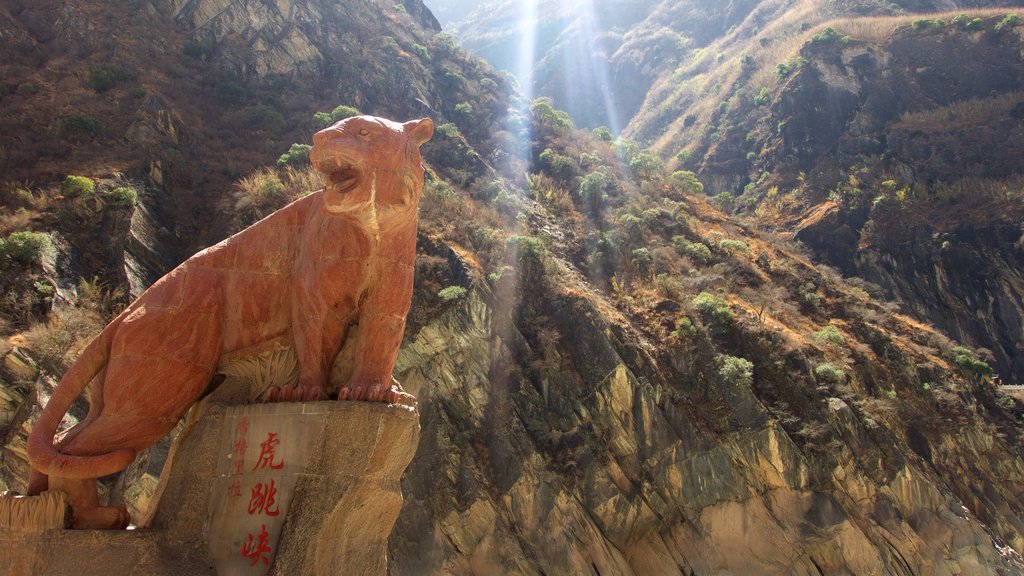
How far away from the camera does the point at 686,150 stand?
51.9m

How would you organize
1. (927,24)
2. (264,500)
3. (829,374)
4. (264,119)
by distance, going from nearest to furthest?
(264,500)
(829,374)
(264,119)
(927,24)

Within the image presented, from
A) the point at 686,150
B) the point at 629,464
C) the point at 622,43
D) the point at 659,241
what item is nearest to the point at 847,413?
the point at 629,464

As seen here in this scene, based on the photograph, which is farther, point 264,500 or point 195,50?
point 195,50

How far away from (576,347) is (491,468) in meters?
4.14

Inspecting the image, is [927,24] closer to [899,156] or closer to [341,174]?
[899,156]

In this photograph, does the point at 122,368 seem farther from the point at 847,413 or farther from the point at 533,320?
the point at 847,413

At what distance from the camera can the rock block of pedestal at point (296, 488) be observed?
3516mm

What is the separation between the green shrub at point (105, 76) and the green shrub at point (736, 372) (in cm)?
2447

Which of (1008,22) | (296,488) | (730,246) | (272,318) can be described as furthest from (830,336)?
(1008,22)

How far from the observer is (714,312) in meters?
19.7

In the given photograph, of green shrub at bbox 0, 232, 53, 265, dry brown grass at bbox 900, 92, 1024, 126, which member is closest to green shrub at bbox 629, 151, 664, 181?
dry brown grass at bbox 900, 92, 1024, 126

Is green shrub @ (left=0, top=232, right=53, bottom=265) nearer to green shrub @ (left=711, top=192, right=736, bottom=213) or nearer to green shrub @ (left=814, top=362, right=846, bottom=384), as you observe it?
green shrub @ (left=814, top=362, right=846, bottom=384)

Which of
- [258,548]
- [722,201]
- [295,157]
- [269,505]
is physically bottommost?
[722,201]

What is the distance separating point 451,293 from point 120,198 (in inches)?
378
